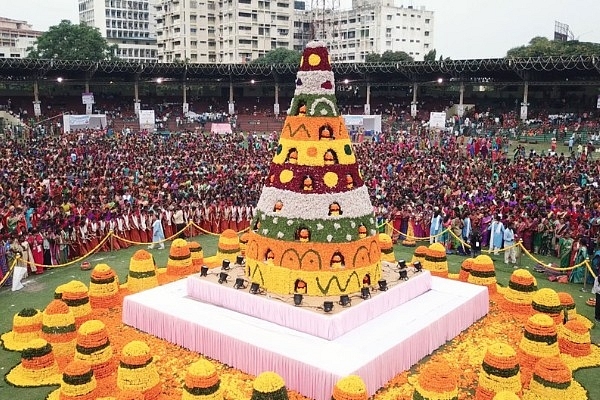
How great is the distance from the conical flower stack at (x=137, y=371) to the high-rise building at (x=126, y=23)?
9160 centimetres

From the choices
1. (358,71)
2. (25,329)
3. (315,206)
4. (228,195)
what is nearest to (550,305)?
(315,206)

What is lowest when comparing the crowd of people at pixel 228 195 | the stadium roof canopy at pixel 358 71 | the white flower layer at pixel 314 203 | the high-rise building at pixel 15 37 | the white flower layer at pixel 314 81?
the crowd of people at pixel 228 195

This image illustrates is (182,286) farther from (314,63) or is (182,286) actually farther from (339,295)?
(314,63)

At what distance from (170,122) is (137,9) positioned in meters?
58.4

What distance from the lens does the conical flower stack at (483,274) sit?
13672 millimetres

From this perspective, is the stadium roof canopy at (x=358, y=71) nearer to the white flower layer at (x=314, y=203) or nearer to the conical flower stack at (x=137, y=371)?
the white flower layer at (x=314, y=203)

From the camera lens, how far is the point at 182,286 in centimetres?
1333

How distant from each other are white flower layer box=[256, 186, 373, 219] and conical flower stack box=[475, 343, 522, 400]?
12.6ft

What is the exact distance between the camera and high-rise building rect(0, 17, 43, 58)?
302ft

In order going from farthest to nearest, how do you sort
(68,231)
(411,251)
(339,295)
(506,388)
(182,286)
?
1. (411,251)
2. (68,231)
3. (182,286)
4. (339,295)
5. (506,388)


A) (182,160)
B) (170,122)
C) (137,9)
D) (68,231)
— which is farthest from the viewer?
(137,9)

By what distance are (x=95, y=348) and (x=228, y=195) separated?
1143 centimetres

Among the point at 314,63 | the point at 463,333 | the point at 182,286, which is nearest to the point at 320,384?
the point at 463,333

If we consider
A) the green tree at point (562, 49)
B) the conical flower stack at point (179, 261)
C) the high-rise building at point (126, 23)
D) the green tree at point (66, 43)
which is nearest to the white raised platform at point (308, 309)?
the conical flower stack at point (179, 261)
